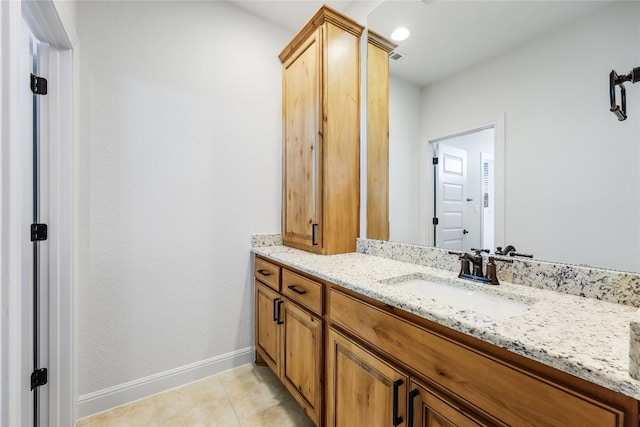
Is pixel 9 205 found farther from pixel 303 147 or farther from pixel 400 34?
pixel 400 34

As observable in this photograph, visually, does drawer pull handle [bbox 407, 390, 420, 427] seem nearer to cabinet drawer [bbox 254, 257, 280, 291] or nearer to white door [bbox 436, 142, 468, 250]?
white door [bbox 436, 142, 468, 250]

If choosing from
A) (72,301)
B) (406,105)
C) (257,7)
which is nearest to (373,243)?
(406,105)

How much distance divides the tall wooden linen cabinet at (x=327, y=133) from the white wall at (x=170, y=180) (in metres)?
0.35

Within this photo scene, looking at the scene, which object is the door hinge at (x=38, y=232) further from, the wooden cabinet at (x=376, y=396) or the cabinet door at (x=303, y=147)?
the wooden cabinet at (x=376, y=396)

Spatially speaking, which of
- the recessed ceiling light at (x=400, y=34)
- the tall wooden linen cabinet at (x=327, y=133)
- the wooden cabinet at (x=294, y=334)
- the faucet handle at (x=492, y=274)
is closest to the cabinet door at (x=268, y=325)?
the wooden cabinet at (x=294, y=334)

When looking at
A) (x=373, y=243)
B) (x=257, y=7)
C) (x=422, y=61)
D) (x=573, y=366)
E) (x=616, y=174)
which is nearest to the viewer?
(x=573, y=366)

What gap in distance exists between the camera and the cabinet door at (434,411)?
2.42ft

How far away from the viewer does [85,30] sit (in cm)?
155

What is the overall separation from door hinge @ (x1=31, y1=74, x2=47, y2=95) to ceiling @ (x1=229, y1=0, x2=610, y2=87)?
129 cm

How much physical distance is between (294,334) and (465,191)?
1159 millimetres

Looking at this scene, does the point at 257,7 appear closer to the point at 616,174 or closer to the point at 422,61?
the point at 422,61

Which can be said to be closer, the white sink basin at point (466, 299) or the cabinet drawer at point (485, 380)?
the cabinet drawer at point (485, 380)

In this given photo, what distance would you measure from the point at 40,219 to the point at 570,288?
2.29m

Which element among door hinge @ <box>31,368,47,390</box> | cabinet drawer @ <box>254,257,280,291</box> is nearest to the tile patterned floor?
door hinge @ <box>31,368,47,390</box>
